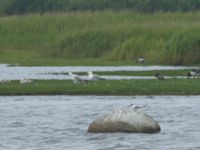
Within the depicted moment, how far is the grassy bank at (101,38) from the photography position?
5225 cm

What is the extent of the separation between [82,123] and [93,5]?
6311 centimetres

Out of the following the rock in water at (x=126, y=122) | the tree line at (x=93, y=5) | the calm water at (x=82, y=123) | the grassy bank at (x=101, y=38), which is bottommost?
the tree line at (x=93, y=5)

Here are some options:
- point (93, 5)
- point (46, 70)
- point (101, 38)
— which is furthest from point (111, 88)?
point (93, 5)

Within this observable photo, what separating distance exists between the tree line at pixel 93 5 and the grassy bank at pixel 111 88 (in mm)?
46974

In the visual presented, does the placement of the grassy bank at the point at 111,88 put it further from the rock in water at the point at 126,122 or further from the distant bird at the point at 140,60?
the distant bird at the point at 140,60

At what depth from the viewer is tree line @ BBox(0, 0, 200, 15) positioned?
8744cm

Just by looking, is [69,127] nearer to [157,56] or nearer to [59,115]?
[59,115]

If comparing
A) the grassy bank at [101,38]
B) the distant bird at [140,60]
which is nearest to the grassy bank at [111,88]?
the grassy bank at [101,38]

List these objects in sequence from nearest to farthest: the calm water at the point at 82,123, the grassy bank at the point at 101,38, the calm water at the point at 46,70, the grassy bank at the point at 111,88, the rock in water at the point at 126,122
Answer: the calm water at the point at 82,123 → the rock in water at the point at 126,122 → the grassy bank at the point at 111,88 → the calm water at the point at 46,70 → the grassy bank at the point at 101,38

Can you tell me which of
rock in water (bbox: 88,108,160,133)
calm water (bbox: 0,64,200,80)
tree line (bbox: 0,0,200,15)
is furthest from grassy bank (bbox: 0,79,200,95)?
tree line (bbox: 0,0,200,15)

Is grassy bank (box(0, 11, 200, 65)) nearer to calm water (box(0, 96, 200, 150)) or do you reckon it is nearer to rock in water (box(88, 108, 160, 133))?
calm water (box(0, 96, 200, 150))

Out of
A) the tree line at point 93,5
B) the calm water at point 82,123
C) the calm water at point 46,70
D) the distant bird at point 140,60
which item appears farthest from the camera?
the tree line at point 93,5

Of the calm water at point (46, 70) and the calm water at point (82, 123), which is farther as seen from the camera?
the calm water at point (46, 70)

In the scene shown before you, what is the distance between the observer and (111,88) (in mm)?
36219
